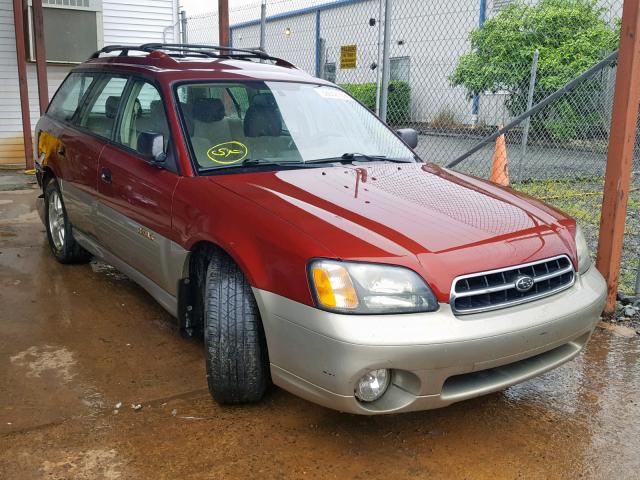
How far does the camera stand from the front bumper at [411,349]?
7.89ft

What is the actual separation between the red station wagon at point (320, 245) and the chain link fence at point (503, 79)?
2427 millimetres

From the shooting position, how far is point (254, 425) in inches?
117

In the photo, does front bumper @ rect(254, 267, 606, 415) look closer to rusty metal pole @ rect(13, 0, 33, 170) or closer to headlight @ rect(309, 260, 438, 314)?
headlight @ rect(309, 260, 438, 314)

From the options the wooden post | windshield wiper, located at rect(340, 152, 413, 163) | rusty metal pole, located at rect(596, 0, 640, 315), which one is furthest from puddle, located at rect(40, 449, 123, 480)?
the wooden post

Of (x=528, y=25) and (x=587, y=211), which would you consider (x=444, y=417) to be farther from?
(x=528, y=25)

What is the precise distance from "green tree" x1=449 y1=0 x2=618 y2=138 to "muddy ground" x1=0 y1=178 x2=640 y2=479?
892 cm

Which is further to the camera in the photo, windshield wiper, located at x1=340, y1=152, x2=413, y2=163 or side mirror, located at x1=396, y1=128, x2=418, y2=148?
side mirror, located at x1=396, y1=128, x2=418, y2=148

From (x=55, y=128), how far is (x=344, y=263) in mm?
3594

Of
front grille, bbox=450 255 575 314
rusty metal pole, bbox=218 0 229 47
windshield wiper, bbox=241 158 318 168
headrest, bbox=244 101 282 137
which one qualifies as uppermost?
rusty metal pole, bbox=218 0 229 47

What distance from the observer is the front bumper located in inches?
94.7

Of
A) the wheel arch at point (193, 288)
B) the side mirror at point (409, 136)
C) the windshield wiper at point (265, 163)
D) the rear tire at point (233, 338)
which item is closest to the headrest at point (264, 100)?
the windshield wiper at point (265, 163)

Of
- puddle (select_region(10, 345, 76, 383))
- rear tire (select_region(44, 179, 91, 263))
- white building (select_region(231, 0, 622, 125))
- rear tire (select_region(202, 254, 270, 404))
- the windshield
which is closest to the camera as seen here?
rear tire (select_region(202, 254, 270, 404))

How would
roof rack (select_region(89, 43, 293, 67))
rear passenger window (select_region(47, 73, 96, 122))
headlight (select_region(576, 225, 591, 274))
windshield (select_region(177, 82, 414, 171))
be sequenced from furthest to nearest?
rear passenger window (select_region(47, 73, 96, 122)), roof rack (select_region(89, 43, 293, 67)), windshield (select_region(177, 82, 414, 171)), headlight (select_region(576, 225, 591, 274))

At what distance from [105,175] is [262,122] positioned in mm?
1113
